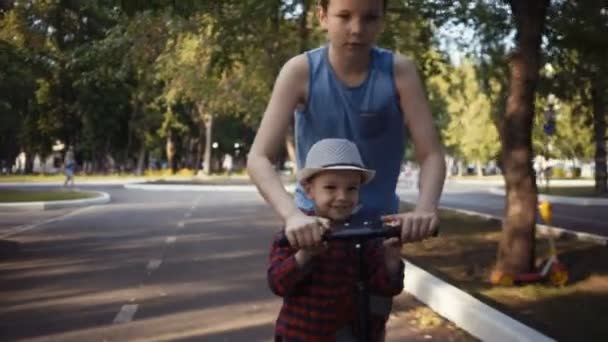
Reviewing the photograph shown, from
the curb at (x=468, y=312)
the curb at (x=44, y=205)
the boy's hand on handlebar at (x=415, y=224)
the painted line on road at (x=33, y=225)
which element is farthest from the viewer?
the curb at (x=44, y=205)

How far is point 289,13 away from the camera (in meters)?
15.1

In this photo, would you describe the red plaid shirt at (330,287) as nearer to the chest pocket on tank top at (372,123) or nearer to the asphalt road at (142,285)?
the chest pocket on tank top at (372,123)

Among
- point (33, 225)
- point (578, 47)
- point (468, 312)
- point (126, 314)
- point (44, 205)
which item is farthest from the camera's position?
point (44, 205)

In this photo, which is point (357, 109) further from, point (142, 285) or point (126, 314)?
point (142, 285)

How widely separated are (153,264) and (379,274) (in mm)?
8933

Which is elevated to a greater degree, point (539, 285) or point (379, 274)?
point (379, 274)

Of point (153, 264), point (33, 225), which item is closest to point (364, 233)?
point (153, 264)

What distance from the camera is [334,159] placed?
8.18 feet

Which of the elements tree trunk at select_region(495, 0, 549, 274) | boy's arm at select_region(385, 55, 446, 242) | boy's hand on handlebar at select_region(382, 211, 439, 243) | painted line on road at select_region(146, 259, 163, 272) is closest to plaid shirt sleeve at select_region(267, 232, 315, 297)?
boy's hand on handlebar at select_region(382, 211, 439, 243)

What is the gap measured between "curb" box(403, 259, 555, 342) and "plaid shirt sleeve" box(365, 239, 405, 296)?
11.2 feet

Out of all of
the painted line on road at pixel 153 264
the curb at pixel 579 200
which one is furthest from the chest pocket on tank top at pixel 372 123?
the curb at pixel 579 200

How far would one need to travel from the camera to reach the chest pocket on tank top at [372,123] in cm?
268

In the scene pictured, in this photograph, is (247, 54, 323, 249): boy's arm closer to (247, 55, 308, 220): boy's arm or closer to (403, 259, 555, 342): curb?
(247, 55, 308, 220): boy's arm

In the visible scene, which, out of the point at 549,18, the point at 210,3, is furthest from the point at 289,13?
the point at 549,18
